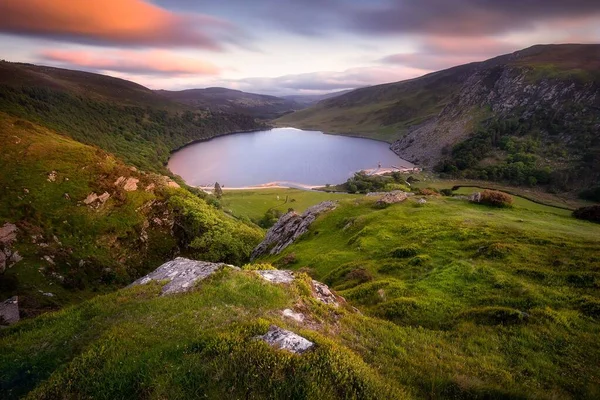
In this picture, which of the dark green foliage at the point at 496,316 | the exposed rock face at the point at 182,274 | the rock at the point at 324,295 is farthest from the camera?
the exposed rock face at the point at 182,274

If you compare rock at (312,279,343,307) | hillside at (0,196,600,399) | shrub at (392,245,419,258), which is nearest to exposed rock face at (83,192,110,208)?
hillside at (0,196,600,399)

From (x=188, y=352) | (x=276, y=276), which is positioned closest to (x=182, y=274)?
(x=276, y=276)

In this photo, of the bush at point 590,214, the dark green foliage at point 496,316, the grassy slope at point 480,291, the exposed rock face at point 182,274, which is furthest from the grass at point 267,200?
the dark green foliage at point 496,316

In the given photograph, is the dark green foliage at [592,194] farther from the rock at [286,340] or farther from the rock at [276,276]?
the rock at [286,340]

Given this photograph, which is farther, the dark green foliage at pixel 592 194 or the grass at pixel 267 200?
the dark green foliage at pixel 592 194

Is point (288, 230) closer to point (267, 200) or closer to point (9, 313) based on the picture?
point (9, 313)

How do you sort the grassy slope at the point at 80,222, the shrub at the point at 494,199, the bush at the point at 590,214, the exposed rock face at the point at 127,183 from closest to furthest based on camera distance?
the bush at the point at 590,214
the grassy slope at the point at 80,222
the shrub at the point at 494,199
the exposed rock face at the point at 127,183

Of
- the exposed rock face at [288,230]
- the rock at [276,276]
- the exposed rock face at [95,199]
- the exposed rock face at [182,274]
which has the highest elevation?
the rock at [276,276]
